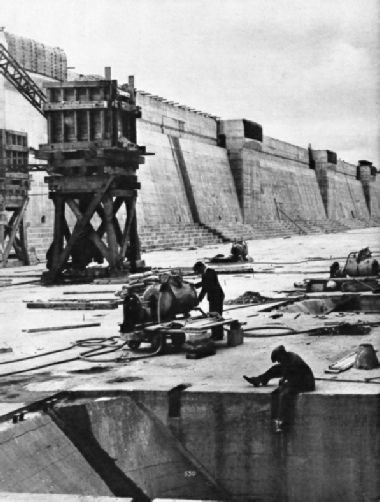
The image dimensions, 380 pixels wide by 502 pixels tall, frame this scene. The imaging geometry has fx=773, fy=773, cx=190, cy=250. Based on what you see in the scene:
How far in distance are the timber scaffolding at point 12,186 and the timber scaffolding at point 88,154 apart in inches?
219

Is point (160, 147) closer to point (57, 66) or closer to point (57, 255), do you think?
point (57, 66)

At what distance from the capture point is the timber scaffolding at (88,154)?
20.5m

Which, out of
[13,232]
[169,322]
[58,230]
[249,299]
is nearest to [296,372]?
[169,322]

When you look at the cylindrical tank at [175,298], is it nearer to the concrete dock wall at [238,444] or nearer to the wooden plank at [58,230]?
the concrete dock wall at [238,444]

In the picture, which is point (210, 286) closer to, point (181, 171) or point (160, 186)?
point (160, 186)

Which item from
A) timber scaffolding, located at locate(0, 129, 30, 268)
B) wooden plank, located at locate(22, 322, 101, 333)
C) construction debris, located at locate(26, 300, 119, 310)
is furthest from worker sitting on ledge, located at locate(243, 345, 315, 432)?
timber scaffolding, located at locate(0, 129, 30, 268)

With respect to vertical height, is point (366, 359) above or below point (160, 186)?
below

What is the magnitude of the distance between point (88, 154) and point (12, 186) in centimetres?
762

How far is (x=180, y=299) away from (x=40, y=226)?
2158cm

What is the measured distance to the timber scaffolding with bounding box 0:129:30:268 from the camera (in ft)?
87.9

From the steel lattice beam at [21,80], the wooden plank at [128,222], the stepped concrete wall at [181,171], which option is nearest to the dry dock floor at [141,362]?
the wooden plank at [128,222]

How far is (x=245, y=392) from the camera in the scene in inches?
302

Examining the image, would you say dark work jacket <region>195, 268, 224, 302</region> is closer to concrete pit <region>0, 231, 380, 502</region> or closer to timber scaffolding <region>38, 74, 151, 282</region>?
concrete pit <region>0, 231, 380, 502</region>

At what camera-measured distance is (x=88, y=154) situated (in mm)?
20406
